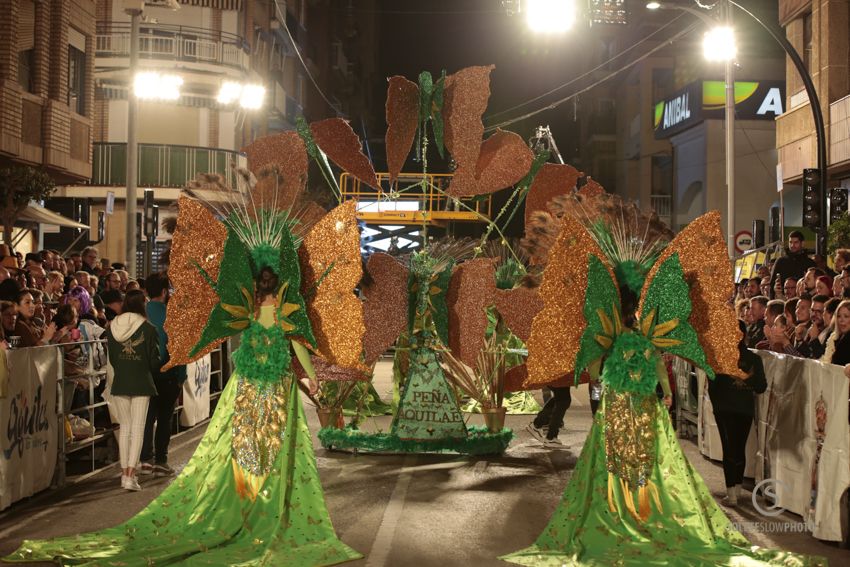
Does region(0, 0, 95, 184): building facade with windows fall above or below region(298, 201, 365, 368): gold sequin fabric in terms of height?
above

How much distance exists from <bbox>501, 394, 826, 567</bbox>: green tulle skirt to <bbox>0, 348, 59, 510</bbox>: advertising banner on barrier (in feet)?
13.0

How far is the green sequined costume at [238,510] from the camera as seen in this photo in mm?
6512

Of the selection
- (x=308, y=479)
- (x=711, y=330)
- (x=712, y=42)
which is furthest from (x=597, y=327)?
(x=712, y=42)

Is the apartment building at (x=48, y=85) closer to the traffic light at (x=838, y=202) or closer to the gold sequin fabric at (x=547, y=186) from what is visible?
the gold sequin fabric at (x=547, y=186)

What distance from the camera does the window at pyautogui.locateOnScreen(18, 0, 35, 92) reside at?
62.7ft

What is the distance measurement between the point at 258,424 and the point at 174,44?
92.0 feet

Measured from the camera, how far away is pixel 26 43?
19.3 metres

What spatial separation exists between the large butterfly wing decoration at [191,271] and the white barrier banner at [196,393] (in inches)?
198

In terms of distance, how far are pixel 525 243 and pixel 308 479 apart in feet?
13.5

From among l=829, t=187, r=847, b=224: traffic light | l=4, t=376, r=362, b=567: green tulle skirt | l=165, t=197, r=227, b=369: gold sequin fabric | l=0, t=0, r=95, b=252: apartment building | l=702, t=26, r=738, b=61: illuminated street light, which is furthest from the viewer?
l=702, t=26, r=738, b=61: illuminated street light

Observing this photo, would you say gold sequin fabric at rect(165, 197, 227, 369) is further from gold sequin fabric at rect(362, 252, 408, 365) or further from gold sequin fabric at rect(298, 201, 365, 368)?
gold sequin fabric at rect(362, 252, 408, 365)

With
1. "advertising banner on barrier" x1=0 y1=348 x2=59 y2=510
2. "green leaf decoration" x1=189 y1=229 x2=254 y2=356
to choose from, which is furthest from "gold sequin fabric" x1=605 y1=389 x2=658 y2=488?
"advertising banner on barrier" x1=0 y1=348 x2=59 y2=510

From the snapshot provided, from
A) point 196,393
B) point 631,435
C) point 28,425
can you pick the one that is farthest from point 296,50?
point 631,435

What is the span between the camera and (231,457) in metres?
7.21
